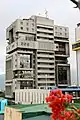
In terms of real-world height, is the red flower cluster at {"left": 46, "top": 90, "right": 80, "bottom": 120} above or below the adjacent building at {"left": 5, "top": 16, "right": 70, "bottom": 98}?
below

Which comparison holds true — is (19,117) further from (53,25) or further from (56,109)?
(53,25)

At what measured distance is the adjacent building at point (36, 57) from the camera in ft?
205

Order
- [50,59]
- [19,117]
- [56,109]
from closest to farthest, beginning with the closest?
[56,109]
[19,117]
[50,59]

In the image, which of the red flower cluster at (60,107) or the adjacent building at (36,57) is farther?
the adjacent building at (36,57)

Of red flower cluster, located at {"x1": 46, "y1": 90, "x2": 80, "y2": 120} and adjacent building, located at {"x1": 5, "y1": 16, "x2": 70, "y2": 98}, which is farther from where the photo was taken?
adjacent building, located at {"x1": 5, "y1": 16, "x2": 70, "y2": 98}

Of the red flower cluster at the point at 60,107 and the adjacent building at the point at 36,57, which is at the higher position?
the adjacent building at the point at 36,57

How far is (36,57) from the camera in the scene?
63562mm

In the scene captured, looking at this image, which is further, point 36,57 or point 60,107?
point 36,57

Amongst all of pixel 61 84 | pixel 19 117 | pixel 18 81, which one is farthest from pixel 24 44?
pixel 19 117

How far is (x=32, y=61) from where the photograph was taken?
63469 mm

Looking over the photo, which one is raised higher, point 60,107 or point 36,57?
point 36,57

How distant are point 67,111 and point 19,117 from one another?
10.1 metres

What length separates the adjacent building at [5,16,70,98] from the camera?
62344 millimetres

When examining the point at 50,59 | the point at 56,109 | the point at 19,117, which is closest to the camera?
the point at 56,109
